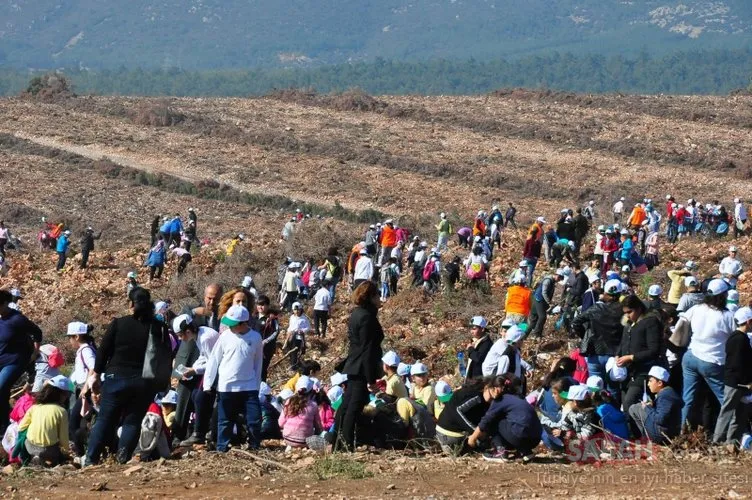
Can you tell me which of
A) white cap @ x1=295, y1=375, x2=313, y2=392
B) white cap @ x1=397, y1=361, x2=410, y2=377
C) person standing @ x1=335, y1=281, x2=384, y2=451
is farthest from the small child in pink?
white cap @ x1=397, y1=361, x2=410, y2=377

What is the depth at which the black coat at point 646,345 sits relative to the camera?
10.4 metres

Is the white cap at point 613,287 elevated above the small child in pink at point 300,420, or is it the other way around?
the white cap at point 613,287

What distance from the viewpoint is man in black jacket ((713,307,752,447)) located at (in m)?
9.53

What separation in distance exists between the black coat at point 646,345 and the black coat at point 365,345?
7.48 ft

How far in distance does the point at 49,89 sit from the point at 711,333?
5338 cm

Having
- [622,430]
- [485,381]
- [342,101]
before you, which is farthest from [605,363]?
[342,101]

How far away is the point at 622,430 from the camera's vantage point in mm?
10070

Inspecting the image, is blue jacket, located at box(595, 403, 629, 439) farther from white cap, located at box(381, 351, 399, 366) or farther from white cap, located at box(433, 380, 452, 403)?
white cap, located at box(381, 351, 399, 366)

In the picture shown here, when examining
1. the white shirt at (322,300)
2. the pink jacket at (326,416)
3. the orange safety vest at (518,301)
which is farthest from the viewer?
the white shirt at (322,300)

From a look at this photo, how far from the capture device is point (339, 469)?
895cm

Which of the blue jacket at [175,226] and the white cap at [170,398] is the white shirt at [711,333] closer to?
the white cap at [170,398]

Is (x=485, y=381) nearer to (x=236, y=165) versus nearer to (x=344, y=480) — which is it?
(x=344, y=480)

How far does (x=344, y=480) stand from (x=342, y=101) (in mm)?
50790

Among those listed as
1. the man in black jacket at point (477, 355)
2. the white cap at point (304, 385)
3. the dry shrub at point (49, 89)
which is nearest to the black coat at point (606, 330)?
the man in black jacket at point (477, 355)
